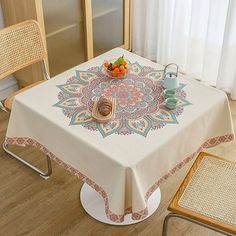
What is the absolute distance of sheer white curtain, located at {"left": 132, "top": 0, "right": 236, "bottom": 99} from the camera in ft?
10.7

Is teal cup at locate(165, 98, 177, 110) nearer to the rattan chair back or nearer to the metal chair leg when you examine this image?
the metal chair leg

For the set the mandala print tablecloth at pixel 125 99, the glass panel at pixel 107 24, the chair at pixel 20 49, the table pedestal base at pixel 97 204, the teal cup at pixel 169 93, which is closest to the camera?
the mandala print tablecloth at pixel 125 99

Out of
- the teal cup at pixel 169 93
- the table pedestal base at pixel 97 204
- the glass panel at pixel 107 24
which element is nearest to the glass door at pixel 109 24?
the glass panel at pixel 107 24

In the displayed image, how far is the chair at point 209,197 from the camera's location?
1893 millimetres

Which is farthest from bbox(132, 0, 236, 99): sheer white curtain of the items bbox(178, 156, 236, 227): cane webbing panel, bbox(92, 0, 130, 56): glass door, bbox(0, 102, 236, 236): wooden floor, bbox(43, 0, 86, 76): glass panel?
bbox(178, 156, 236, 227): cane webbing panel

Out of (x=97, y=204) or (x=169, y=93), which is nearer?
(x=169, y=93)

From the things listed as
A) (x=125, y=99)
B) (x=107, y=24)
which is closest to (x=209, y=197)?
(x=125, y=99)

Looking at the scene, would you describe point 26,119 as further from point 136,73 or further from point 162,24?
point 162,24

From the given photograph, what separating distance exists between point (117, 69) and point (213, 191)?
77 centimetres

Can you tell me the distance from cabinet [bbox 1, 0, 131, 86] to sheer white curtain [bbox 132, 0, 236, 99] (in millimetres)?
190

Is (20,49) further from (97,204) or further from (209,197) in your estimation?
(209,197)

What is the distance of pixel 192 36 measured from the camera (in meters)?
3.49

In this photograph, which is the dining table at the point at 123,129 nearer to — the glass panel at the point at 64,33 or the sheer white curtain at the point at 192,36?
the glass panel at the point at 64,33

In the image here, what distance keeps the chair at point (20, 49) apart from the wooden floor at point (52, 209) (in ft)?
0.28
